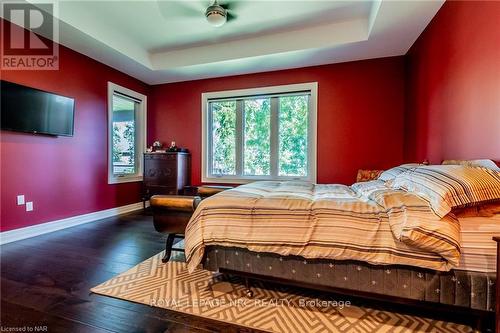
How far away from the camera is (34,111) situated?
2.95 m

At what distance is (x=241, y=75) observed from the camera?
438 cm

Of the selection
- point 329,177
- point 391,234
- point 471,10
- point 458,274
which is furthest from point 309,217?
point 329,177

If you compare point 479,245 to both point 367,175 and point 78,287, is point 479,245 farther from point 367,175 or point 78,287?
point 78,287

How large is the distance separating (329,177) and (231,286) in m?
2.64

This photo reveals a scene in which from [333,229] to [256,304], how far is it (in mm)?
743

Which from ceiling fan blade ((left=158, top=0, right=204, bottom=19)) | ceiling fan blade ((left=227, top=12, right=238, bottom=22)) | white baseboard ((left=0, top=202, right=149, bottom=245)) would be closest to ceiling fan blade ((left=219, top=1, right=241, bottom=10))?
ceiling fan blade ((left=227, top=12, right=238, bottom=22))

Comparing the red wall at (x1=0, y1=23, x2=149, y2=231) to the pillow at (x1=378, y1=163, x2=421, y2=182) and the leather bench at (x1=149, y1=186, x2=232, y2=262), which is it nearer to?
the leather bench at (x1=149, y1=186, x2=232, y2=262)

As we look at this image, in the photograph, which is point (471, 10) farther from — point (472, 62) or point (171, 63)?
point (171, 63)

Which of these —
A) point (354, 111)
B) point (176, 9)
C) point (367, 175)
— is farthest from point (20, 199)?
point (354, 111)

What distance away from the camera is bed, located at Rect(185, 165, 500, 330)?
1253mm

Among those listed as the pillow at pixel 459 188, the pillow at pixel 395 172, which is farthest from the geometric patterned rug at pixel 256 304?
the pillow at pixel 395 172

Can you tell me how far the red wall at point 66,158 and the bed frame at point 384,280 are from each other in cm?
273

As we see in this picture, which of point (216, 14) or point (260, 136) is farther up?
point (216, 14)

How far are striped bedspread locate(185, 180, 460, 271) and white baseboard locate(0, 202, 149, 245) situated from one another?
254 cm
